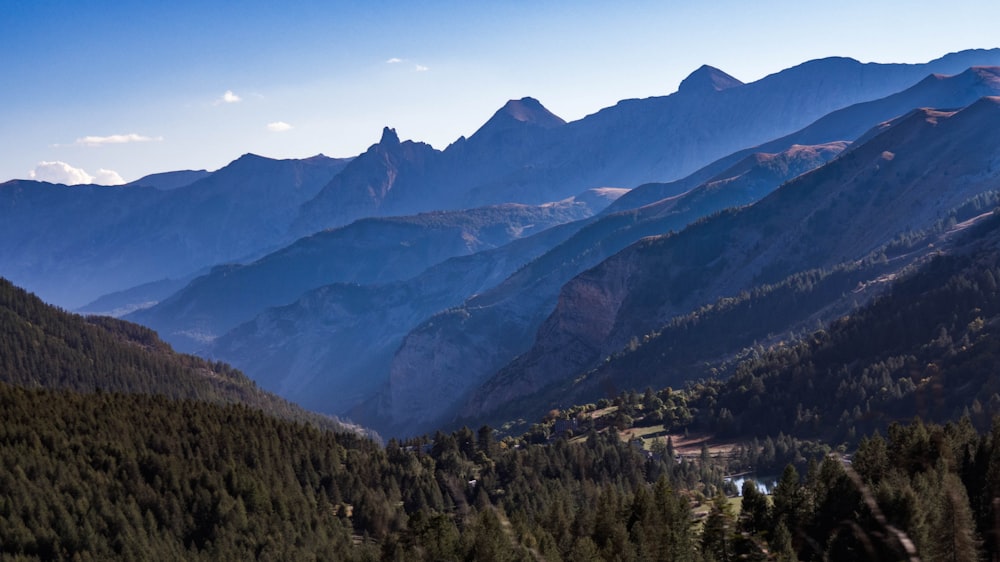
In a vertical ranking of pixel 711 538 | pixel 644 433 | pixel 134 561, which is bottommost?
pixel 644 433

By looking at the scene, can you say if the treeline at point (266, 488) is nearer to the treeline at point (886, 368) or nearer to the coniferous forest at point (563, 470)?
the coniferous forest at point (563, 470)

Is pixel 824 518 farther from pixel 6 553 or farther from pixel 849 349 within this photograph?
pixel 849 349

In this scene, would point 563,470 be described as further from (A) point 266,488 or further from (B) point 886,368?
(B) point 886,368

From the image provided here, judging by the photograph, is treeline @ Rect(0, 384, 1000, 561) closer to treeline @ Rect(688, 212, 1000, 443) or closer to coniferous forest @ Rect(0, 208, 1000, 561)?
coniferous forest @ Rect(0, 208, 1000, 561)

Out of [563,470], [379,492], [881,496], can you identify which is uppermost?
[881,496]

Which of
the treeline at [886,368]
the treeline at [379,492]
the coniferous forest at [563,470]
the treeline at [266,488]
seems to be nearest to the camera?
the treeline at [379,492]

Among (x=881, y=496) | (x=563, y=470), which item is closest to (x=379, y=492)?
(x=563, y=470)

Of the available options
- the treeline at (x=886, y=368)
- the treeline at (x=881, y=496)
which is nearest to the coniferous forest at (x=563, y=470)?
the treeline at (x=881, y=496)

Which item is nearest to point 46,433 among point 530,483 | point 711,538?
point 530,483

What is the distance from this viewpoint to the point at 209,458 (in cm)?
9962

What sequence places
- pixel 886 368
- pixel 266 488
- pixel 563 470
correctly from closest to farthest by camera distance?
1. pixel 266 488
2. pixel 563 470
3. pixel 886 368

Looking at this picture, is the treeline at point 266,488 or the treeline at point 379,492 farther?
the treeline at point 266,488

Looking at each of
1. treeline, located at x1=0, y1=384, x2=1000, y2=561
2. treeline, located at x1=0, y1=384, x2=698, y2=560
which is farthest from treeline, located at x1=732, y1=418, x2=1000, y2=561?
treeline, located at x1=0, y1=384, x2=698, y2=560

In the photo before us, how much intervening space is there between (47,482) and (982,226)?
147925 millimetres
